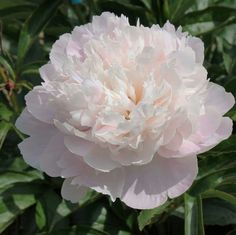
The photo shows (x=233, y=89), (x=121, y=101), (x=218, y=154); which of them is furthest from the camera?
(x=233, y=89)

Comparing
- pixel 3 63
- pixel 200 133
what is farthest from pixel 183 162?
pixel 3 63

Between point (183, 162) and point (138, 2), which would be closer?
point (183, 162)

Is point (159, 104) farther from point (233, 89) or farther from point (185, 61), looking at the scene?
point (233, 89)

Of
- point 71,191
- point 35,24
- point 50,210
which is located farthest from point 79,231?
point 35,24

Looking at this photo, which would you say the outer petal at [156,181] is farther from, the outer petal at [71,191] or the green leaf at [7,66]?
the green leaf at [7,66]

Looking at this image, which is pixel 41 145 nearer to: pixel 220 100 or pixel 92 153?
pixel 92 153

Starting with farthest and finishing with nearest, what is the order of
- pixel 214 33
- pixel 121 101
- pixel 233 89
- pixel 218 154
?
pixel 214 33 → pixel 233 89 → pixel 218 154 → pixel 121 101

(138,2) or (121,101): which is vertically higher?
(121,101)

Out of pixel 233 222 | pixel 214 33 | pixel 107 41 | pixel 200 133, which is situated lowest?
pixel 233 222
